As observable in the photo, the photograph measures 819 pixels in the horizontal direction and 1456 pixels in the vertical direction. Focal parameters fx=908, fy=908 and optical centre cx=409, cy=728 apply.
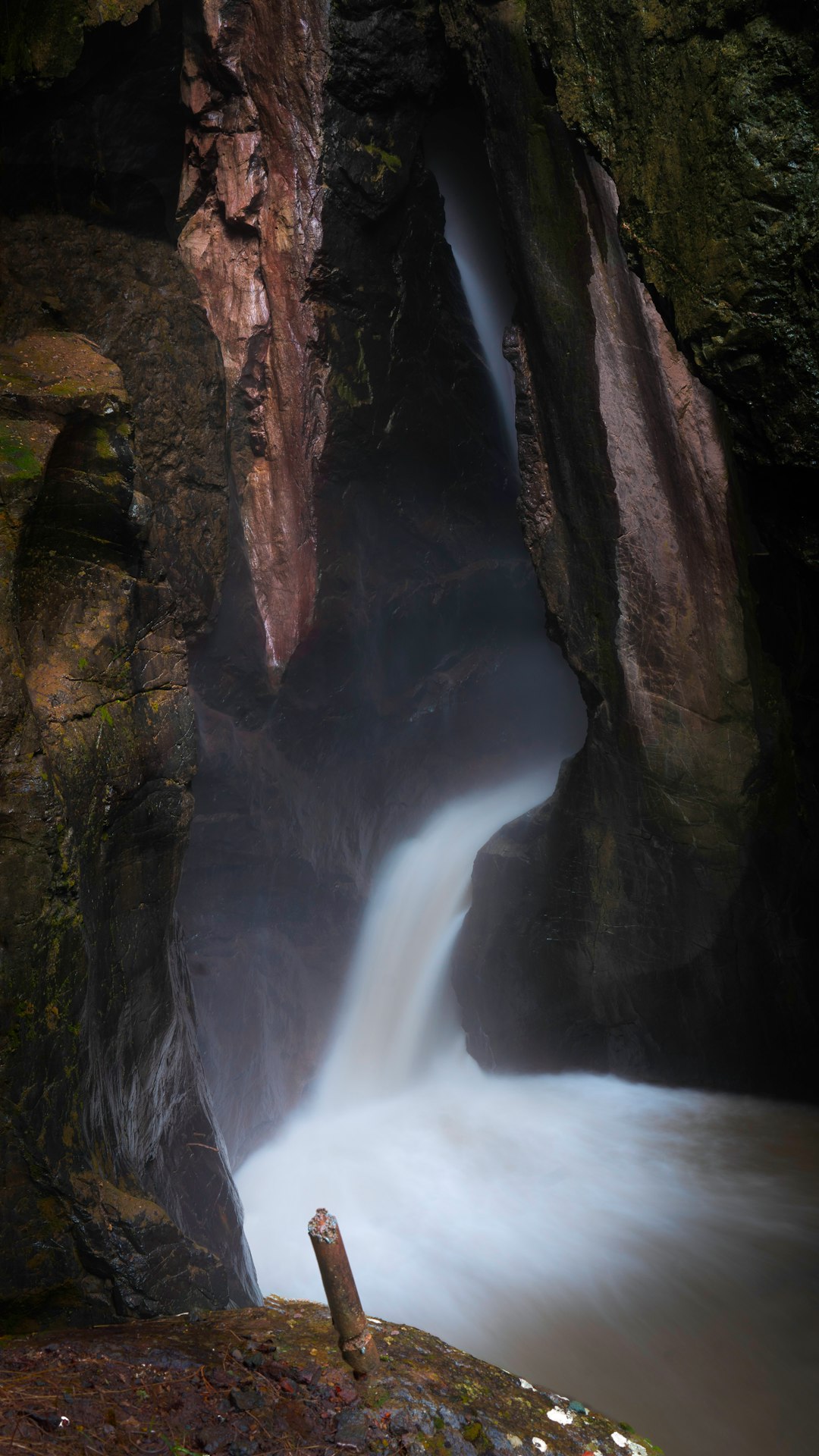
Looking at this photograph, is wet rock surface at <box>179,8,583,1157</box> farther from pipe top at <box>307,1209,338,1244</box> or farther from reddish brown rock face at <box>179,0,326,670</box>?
pipe top at <box>307,1209,338,1244</box>

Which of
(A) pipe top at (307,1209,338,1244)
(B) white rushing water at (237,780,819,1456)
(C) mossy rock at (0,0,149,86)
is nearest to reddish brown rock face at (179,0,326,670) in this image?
(C) mossy rock at (0,0,149,86)

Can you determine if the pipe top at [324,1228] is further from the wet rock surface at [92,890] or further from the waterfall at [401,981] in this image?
the waterfall at [401,981]

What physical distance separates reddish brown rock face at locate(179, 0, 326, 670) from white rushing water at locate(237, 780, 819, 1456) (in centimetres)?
450

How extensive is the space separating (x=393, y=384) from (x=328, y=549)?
67.9 inches

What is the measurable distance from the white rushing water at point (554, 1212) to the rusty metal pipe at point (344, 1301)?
1.86 ft

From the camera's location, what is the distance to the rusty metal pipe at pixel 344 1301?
2.86 m

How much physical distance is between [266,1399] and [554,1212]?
421cm

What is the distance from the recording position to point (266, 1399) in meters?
2.69

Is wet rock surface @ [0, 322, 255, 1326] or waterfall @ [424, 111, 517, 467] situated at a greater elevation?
waterfall @ [424, 111, 517, 467]

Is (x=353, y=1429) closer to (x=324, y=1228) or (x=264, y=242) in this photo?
(x=324, y=1228)

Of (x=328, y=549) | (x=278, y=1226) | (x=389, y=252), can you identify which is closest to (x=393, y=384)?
(x=389, y=252)

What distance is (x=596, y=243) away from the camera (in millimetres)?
6207

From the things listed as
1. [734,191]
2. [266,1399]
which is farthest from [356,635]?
[266,1399]

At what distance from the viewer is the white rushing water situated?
4.66 m
